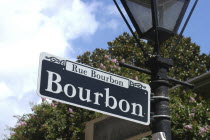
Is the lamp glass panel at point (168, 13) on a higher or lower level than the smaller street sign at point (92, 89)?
higher

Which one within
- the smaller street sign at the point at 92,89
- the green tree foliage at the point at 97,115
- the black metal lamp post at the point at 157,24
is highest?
the green tree foliage at the point at 97,115

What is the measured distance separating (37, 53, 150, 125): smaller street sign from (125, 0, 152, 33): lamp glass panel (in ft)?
1.97

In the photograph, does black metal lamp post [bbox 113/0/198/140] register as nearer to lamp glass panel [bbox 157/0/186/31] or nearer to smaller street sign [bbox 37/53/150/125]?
lamp glass panel [bbox 157/0/186/31]

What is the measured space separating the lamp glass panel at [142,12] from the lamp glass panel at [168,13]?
0.32 feet

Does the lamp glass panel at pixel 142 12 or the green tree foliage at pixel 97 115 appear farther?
the green tree foliage at pixel 97 115

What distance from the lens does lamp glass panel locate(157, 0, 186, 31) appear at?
161 inches

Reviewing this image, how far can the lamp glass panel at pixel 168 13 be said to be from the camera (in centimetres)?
408

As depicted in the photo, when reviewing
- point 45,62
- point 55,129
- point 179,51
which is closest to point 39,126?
point 55,129

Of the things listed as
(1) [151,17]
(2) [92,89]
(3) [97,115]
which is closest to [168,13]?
(1) [151,17]

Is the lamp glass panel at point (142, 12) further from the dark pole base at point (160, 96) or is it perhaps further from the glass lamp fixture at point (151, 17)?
the dark pole base at point (160, 96)

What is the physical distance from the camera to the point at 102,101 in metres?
3.64

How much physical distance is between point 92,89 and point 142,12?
97 centimetres

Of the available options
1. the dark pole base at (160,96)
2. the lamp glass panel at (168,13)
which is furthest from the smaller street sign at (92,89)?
the lamp glass panel at (168,13)

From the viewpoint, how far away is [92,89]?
3646 millimetres
